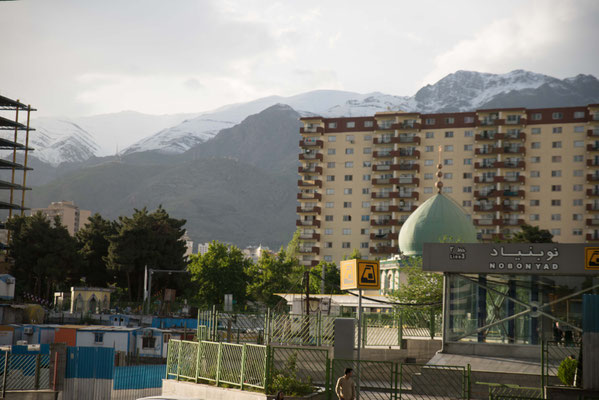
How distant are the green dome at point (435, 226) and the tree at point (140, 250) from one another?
44.5m

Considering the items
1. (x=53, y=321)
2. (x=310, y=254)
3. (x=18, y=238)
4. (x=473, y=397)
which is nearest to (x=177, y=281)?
(x=18, y=238)

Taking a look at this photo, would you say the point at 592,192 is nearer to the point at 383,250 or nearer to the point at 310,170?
the point at 383,250

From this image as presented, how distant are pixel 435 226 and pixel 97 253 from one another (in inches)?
2274

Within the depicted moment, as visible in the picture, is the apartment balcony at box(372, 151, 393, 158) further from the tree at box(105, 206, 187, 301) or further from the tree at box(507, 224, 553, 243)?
the tree at box(507, 224, 553, 243)

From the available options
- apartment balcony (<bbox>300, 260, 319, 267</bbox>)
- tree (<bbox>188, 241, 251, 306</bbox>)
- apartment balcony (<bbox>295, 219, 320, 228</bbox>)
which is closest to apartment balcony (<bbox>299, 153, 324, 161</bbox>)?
apartment balcony (<bbox>295, 219, 320, 228</bbox>)

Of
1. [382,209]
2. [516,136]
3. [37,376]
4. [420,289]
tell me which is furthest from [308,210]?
[37,376]

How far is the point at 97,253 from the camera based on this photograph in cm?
9831

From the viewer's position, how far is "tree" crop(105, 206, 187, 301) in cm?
9062

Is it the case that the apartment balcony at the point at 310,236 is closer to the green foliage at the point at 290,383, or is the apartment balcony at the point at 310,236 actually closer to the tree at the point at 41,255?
the tree at the point at 41,255

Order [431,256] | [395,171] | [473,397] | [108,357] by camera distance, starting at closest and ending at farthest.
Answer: [473,397]
[108,357]
[431,256]
[395,171]

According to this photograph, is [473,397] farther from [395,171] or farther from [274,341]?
[395,171]

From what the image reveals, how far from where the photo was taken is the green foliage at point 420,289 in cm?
4858

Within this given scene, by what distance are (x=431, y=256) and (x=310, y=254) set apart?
356 ft

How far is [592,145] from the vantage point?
125062 millimetres
